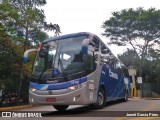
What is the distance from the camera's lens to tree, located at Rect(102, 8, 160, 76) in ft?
149

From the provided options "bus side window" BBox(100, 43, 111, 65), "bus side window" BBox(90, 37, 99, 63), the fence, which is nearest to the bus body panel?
"bus side window" BBox(90, 37, 99, 63)

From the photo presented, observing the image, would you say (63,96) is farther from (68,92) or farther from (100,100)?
(100,100)

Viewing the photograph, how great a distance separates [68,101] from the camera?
484 inches

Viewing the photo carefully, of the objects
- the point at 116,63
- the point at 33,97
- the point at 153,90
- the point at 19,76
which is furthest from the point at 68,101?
the point at 153,90

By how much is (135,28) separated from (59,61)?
35.2m

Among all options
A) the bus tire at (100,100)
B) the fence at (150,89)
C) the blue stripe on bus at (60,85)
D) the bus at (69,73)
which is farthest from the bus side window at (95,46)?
the fence at (150,89)

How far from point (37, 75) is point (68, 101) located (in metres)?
1.66

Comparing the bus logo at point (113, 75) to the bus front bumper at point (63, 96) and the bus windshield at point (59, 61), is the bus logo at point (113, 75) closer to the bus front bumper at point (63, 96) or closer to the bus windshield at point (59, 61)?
the bus windshield at point (59, 61)

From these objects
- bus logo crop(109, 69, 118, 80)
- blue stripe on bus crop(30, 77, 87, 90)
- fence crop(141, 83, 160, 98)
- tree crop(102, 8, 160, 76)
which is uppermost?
tree crop(102, 8, 160, 76)

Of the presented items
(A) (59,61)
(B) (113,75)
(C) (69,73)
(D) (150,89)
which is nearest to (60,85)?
(C) (69,73)

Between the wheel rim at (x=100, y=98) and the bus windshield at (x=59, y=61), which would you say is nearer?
the bus windshield at (x=59, y=61)

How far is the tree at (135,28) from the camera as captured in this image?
1789 inches

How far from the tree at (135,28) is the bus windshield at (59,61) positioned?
1315 inches

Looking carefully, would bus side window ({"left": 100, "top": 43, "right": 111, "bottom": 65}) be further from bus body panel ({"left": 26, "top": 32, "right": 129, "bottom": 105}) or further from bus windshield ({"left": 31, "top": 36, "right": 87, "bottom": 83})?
bus windshield ({"left": 31, "top": 36, "right": 87, "bottom": 83})
